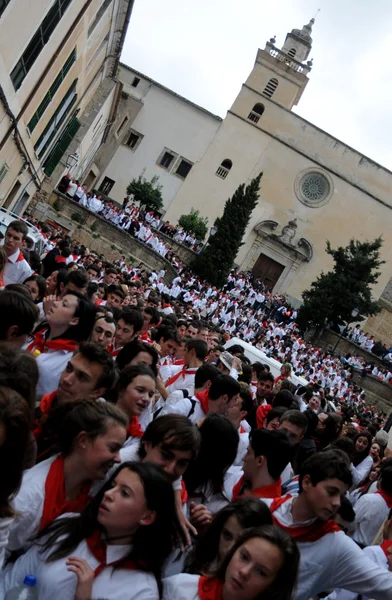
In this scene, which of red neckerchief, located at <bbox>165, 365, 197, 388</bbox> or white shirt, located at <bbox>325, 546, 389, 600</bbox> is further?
red neckerchief, located at <bbox>165, 365, 197, 388</bbox>

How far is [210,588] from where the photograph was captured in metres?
2.79

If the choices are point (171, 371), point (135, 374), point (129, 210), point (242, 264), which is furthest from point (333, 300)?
point (135, 374)

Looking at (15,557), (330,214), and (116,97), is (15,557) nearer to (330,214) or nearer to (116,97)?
(116,97)

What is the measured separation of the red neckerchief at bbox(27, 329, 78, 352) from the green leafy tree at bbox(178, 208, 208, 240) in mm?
38493

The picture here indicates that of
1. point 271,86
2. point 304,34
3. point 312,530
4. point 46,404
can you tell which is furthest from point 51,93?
point 304,34

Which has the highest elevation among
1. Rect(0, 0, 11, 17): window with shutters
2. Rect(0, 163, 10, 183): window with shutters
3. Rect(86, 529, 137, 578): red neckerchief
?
Rect(0, 0, 11, 17): window with shutters

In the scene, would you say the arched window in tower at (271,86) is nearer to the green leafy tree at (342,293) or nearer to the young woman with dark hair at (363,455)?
the green leafy tree at (342,293)

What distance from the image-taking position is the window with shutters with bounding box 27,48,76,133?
18500 mm

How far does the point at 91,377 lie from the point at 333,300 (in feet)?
121

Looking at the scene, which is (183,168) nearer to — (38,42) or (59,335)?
(38,42)

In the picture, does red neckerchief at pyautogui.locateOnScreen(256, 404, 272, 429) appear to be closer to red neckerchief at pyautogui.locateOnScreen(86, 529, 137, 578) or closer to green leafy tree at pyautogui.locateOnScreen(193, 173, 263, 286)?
red neckerchief at pyautogui.locateOnScreen(86, 529, 137, 578)

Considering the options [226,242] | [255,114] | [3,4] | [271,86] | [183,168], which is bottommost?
[3,4]

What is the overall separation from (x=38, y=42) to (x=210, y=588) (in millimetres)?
14620

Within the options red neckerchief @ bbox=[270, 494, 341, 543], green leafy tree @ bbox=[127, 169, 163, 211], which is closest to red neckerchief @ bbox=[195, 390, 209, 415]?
red neckerchief @ bbox=[270, 494, 341, 543]
